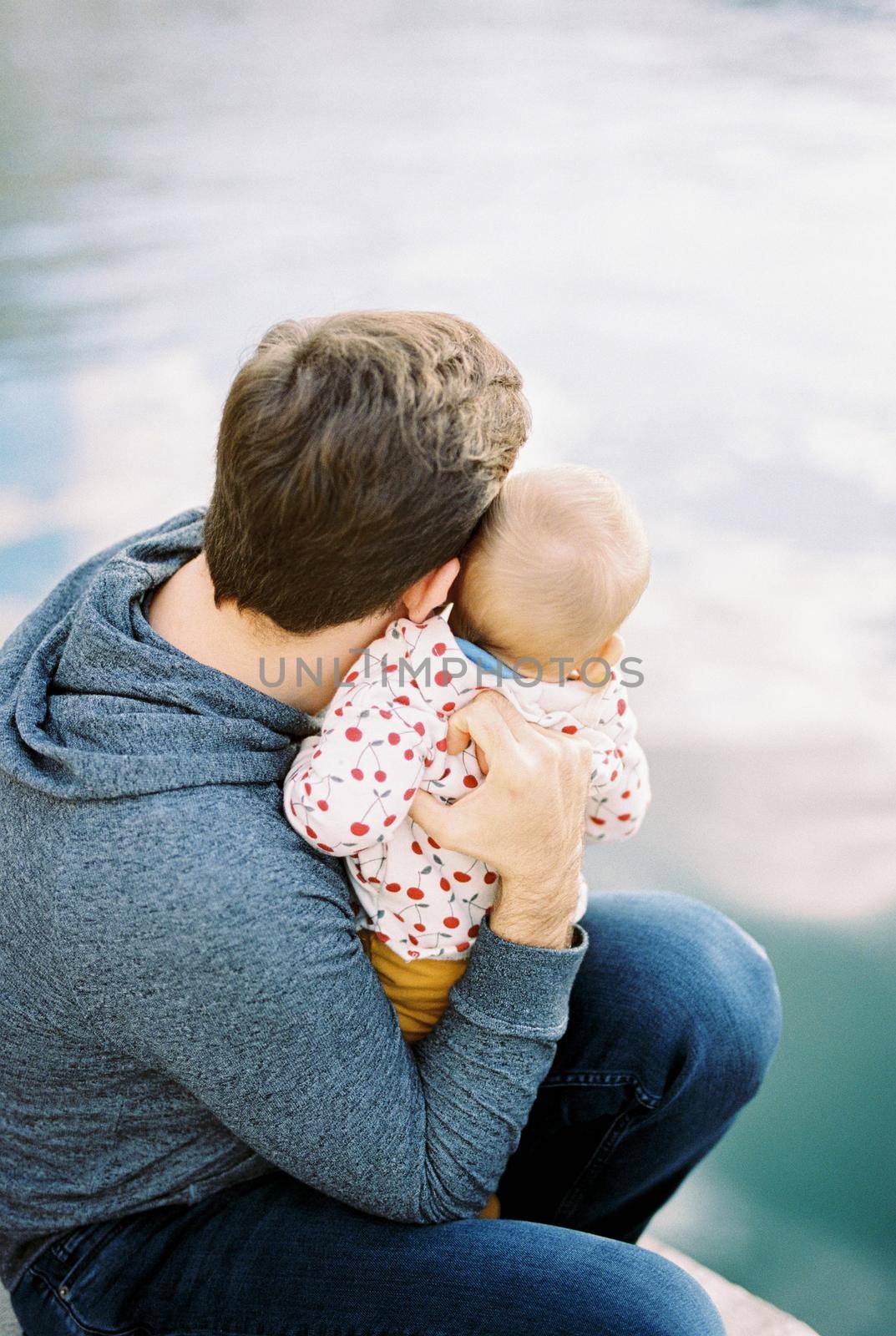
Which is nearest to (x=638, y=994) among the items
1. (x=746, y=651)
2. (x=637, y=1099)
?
(x=637, y=1099)

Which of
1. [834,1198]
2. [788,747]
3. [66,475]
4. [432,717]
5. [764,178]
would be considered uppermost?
A: [764,178]

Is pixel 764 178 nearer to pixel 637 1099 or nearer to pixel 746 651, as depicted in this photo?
pixel 746 651

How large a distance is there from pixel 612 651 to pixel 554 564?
14 centimetres

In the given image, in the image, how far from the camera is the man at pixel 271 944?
34.6 inches

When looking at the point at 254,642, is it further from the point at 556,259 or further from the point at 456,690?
the point at 556,259

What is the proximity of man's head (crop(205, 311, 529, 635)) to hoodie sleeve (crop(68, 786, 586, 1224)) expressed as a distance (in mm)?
187

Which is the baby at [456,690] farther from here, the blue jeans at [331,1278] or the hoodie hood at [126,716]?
the blue jeans at [331,1278]

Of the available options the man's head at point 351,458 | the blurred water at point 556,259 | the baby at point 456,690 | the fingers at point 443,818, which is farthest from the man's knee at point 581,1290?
the blurred water at point 556,259

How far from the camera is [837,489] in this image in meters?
2.53

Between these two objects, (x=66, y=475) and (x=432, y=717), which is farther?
(x=66, y=475)

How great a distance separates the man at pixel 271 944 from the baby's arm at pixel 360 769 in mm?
27

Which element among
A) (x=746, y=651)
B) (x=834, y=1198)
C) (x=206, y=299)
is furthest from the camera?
(x=206, y=299)

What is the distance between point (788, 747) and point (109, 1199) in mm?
1423

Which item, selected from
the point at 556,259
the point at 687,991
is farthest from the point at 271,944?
the point at 556,259
